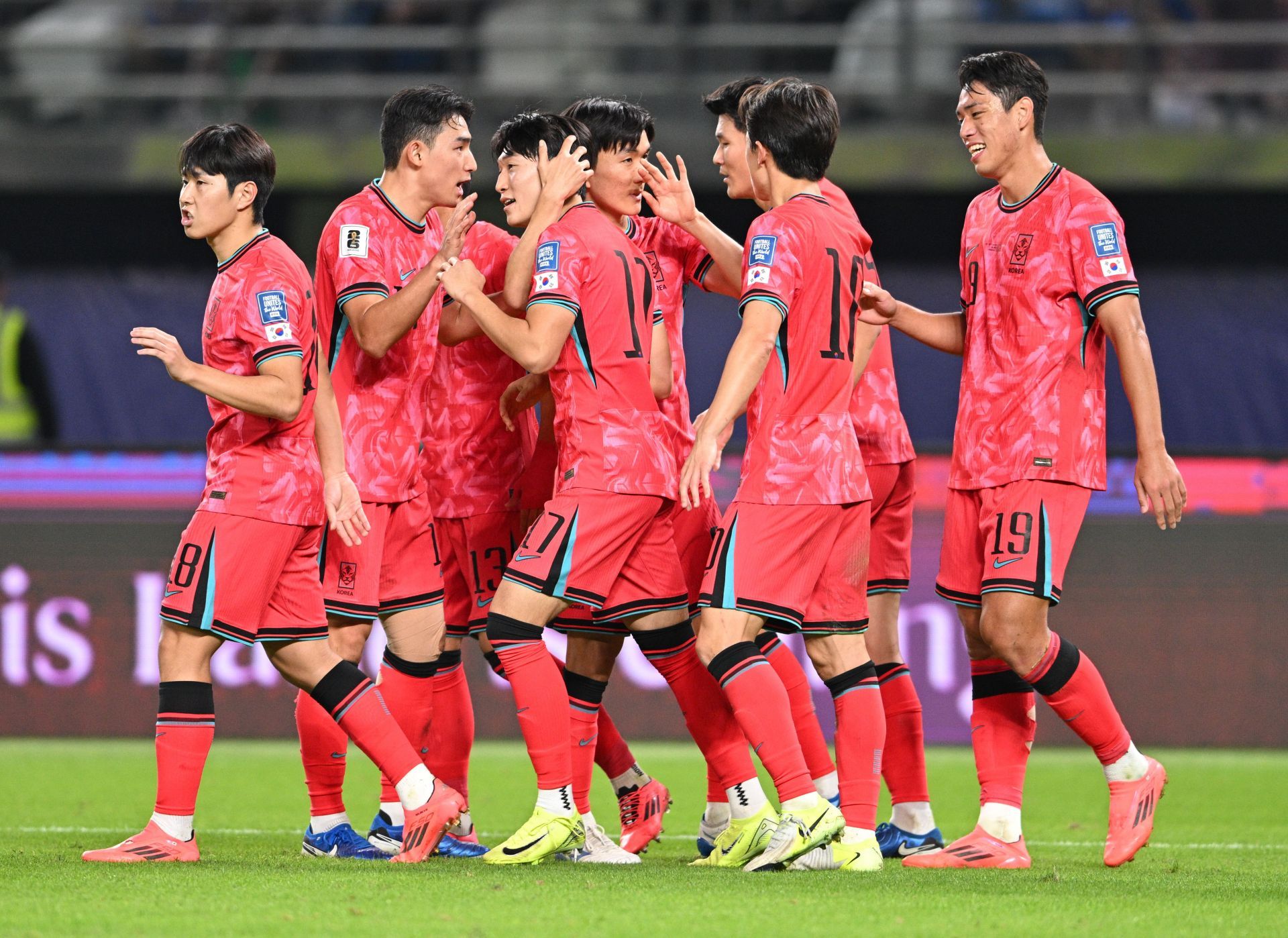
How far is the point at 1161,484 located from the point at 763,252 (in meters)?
1.34

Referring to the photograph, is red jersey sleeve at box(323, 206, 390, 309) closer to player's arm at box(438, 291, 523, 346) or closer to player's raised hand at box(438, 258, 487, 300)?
player's arm at box(438, 291, 523, 346)

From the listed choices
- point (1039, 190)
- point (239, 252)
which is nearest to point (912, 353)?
point (1039, 190)

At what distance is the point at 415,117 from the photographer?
543 cm

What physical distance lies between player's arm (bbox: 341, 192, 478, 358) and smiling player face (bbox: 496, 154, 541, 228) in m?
0.15

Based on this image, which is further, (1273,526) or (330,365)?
(1273,526)

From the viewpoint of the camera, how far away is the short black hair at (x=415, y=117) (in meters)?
5.42

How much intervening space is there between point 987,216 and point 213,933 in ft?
10.3

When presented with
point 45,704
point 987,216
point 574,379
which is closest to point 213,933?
point 574,379

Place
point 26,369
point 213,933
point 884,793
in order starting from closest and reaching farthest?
point 213,933
point 884,793
point 26,369

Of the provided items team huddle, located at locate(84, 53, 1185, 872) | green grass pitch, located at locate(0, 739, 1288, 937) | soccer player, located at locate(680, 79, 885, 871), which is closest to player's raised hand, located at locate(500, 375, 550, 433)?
team huddle, located at locate(84, 53, 1185, 872)

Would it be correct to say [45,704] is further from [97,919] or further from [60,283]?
[97,919]

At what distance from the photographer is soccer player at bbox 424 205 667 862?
5523 mm

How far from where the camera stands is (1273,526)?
8.69 meters

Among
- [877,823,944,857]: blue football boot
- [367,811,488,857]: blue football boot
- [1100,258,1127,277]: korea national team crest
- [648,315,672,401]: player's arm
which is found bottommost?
[877,823,944,857]: blue football boot
